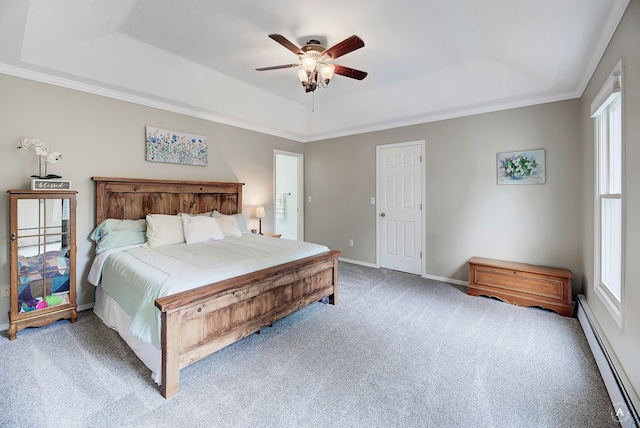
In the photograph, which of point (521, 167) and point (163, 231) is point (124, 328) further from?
point (521, 167)

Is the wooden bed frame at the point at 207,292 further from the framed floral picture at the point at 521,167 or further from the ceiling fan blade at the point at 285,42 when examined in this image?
the framed floral picture at the point at 521,167

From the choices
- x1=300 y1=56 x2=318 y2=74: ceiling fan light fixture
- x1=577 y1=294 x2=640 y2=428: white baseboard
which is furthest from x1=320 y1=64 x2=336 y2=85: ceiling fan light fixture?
x1=577 y1=294 x2=640 y2=428: white baseboard

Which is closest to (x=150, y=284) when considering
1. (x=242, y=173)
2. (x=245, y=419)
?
(x=245, y=419)

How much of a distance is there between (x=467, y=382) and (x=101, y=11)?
3988 mm

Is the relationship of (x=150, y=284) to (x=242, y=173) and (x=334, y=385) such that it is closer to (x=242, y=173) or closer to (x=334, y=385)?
(x=334, y=385)

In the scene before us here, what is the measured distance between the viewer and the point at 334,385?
1.88m

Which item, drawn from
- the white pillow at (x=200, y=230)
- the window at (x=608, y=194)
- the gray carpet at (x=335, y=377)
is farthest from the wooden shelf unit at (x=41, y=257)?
the window at (x=608, y=194)

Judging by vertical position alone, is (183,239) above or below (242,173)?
below

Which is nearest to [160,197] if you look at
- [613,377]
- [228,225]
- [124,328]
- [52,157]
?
[228,225]

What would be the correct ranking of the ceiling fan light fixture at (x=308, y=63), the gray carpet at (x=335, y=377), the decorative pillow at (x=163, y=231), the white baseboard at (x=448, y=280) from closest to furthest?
the gray carpet at (x=335, y=377)
the ceiling fan light fixture at (x=308, y=63)
the decorative pillow at (x=163, y=231)
the white baseboard at (x=448, y=280)

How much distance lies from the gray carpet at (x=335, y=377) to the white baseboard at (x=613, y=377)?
0.06 metres

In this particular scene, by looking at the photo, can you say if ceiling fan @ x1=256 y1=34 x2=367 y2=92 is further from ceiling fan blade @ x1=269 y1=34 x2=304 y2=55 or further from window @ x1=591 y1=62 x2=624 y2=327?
window @ x1=591 y1=62 x2=624 y2=327

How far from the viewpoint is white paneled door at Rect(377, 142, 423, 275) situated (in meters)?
4.36

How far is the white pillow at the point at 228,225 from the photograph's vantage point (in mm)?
3730
